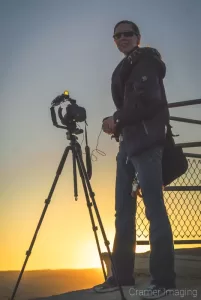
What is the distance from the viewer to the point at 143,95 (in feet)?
9.93

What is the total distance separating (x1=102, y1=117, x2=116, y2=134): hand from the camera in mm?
3309

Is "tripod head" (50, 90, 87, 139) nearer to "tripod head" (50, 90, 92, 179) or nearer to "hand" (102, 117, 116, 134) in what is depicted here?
"tripod head" (50, 90, 92, 179)

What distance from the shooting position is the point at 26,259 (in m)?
3.60

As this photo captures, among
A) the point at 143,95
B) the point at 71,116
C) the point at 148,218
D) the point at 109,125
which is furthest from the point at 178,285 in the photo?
the point at 71,116

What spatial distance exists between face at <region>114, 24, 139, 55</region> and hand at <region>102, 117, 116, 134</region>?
2.15 ft

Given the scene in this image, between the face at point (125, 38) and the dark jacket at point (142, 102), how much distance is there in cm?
14

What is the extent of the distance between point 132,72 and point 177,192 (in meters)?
1.82

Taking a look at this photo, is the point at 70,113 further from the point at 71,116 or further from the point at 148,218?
the point at 148,218

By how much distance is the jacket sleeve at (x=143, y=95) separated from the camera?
3.03 meters

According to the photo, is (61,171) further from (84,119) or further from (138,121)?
(138,121)

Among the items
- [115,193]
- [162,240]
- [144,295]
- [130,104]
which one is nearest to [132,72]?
[130,104]

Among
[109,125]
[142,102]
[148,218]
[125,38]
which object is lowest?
[148,218]

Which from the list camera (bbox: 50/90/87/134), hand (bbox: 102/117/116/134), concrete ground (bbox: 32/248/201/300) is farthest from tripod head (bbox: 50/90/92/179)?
concrete ground (bbox: 32/248/201/300)

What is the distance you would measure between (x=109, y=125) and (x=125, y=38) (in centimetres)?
80
